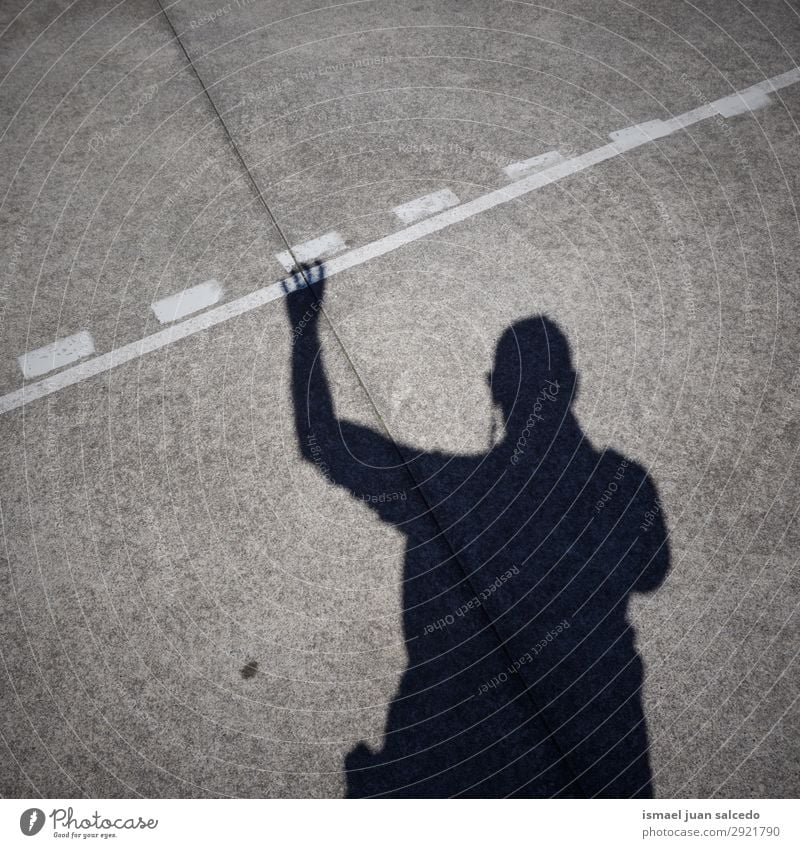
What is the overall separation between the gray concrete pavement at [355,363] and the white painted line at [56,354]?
10 cm

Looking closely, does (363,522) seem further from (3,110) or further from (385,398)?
(3,110)

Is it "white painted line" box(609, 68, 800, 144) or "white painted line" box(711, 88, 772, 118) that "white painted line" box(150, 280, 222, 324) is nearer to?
"white painted line" box(609, 68, 800, 144)

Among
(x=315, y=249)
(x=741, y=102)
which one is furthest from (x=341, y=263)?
(x=741, y=102)

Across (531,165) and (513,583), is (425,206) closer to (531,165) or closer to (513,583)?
(531,165)

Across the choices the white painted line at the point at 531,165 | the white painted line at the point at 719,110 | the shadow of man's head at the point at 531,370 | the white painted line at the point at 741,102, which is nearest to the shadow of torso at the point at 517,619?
the shadow of man's head at the point at 531,370

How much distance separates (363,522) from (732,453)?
7.81ft

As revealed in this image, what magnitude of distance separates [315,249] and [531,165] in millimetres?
1799

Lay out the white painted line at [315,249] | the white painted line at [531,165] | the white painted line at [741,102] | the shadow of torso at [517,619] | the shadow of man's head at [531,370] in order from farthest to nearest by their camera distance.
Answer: the white painted line at [741,102], the white painted line at [531,165], the white painted line at [315,249], the shadow of man's head at [531,370], the shadow of torso at [517,619]

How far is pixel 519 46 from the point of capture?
5.02 m

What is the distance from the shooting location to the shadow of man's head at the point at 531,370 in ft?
12.8

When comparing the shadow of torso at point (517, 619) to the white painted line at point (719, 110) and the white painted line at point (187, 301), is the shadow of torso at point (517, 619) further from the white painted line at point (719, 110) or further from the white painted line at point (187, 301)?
the white painted line at point (719, 110)

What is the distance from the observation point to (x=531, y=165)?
457cm

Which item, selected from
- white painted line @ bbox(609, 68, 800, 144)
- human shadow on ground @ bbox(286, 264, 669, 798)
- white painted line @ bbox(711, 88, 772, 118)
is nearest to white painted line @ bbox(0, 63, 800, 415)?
white painted line @ bbox(609, 68, 800, 144)
